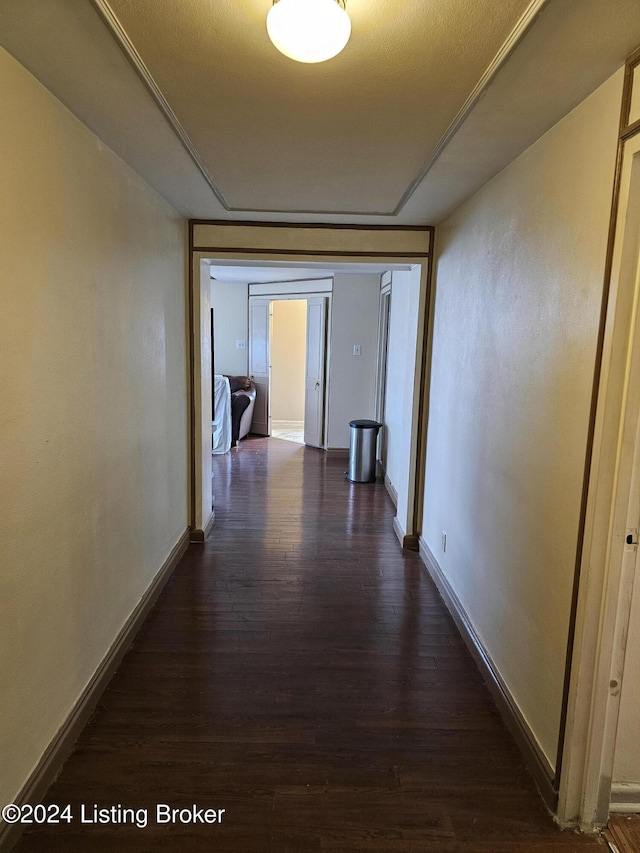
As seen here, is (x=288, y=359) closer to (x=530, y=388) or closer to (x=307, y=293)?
(x=307, y=293)

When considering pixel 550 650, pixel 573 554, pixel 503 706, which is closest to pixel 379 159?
pixel 573 554

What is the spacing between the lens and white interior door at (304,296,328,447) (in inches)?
282

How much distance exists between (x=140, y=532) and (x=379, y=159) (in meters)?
2.18

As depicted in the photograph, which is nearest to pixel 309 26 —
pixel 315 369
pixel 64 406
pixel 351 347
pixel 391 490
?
pixel 64 406

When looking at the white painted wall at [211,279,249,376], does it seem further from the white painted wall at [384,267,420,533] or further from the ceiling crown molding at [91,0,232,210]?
the ceiling crown molding at [91,0,232,210]

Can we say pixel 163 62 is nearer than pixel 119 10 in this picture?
No

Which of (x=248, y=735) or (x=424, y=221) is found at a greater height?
(x=424, y=221)

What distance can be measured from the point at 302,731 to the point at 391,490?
11.1 feet

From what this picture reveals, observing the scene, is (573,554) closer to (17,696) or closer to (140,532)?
(17,696)

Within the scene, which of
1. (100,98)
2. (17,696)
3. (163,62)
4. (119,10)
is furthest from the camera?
(100,98)

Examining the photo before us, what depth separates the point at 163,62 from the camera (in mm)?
1529

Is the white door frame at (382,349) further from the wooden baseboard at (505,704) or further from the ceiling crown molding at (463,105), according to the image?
the ceiling crown molding at (463,105)

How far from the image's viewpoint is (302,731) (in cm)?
211

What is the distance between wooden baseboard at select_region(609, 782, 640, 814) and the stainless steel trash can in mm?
4128
